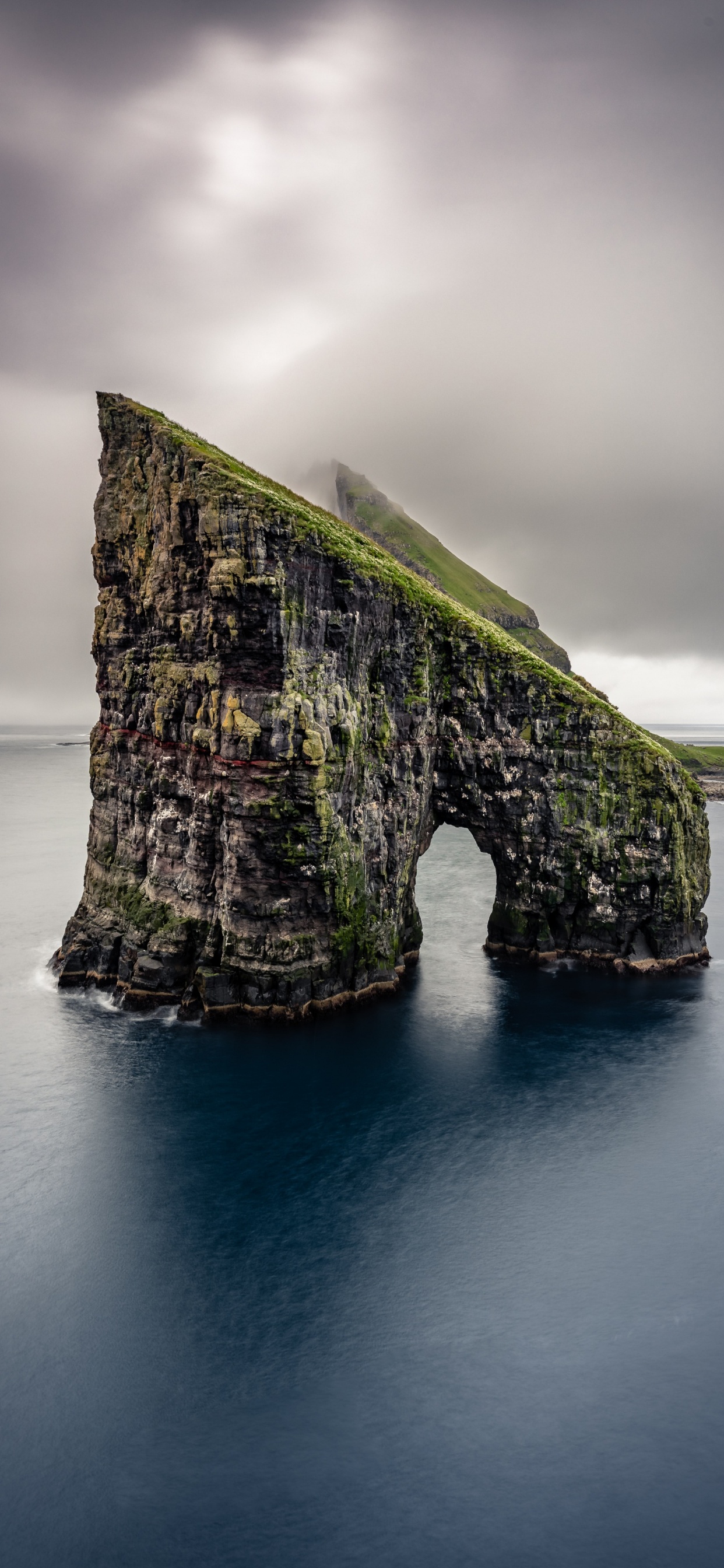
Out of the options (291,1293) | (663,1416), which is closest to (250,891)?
(291,1293)

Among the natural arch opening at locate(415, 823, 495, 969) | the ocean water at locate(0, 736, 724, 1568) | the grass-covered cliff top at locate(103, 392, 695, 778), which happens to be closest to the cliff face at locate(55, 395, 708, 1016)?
the grass-covered cliff top at locate(103, 392, 695, 778)

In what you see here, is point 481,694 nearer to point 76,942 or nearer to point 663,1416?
point 76,942

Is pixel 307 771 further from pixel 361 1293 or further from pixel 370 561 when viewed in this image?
pixel 361 1293

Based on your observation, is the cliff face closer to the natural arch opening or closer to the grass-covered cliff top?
the grass-covered cliff top

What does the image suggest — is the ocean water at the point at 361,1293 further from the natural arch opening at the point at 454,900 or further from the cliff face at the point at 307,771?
the natural arch opening at the point at 454,900

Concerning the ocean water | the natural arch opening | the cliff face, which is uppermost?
the cliff face
